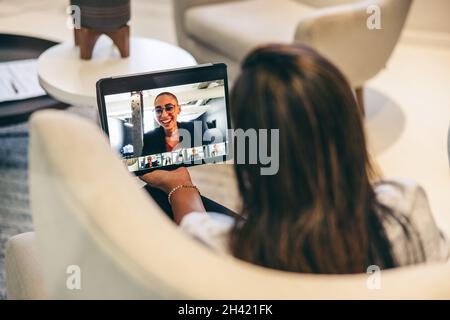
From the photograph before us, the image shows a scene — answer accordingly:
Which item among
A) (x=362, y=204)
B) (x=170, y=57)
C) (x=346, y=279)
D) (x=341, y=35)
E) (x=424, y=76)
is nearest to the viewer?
(x=346, y=279)

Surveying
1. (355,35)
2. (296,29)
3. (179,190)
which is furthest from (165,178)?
(355,35)

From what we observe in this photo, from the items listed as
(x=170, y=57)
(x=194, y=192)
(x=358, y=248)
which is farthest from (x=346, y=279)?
(x=170, y=57)

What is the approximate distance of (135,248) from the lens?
27.1 inches

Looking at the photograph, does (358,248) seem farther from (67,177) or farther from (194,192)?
(194,192)

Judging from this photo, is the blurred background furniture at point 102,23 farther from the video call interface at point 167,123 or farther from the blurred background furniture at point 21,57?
the video call interface at point 167,123

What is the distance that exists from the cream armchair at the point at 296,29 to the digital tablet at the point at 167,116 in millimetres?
997

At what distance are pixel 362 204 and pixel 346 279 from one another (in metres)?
0.18

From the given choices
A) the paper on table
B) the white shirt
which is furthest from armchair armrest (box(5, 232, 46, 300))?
the paper on table

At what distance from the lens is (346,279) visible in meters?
0.71

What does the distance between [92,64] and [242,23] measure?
31.3 inches

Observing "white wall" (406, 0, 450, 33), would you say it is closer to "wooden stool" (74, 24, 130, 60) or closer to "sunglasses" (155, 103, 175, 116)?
"wooden stool" (74, 24, 130, 60)

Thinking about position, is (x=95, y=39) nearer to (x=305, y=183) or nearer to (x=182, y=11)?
(x=182, y=11)

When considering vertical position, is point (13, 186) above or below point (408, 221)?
below

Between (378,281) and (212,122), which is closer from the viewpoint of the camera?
(378,281)
